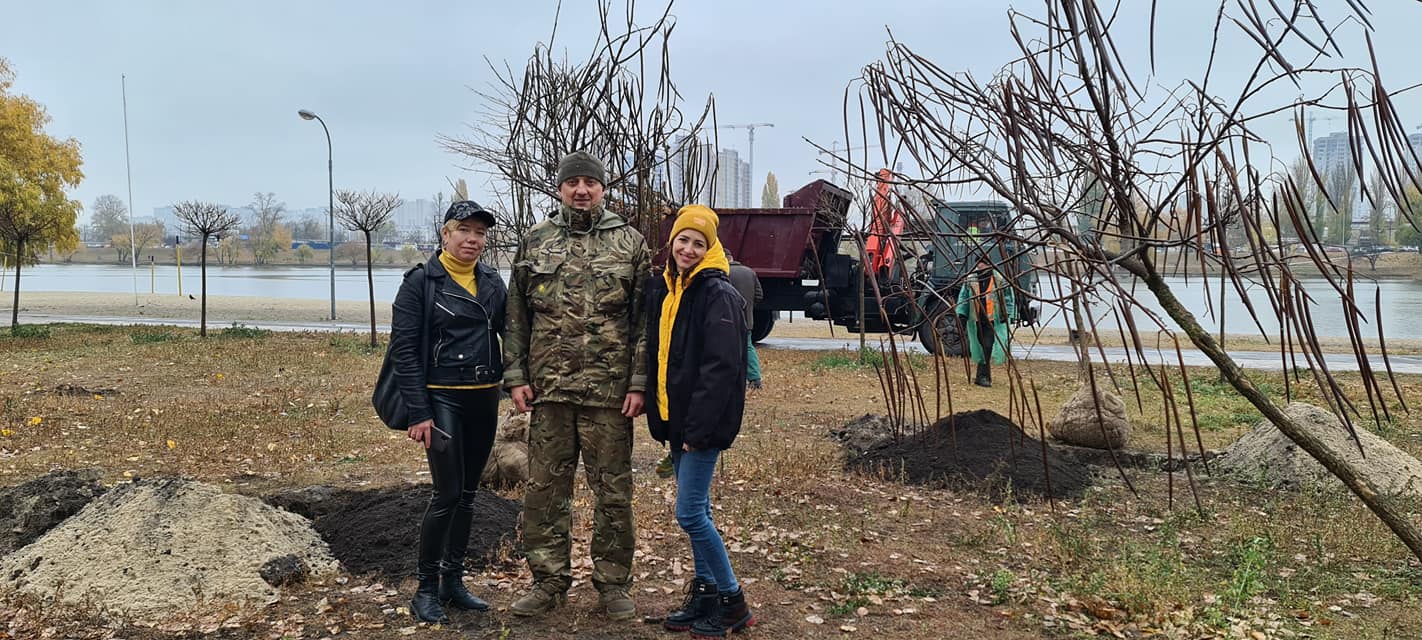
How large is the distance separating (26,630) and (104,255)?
4579 inches

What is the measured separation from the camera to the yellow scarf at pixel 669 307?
374cm

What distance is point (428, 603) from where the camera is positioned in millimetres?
4023

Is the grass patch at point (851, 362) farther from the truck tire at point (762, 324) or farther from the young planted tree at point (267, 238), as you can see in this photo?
the young planted tree at point (267, 238)

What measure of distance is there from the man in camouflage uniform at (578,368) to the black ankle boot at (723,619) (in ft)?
1.02

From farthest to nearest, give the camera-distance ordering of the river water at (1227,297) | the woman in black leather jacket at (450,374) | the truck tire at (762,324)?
the river water at (1227,297), the truck tire at (762,324), the woman in black leather jacket at (450,374)

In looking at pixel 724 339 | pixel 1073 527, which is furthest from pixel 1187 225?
pixel 1073 527

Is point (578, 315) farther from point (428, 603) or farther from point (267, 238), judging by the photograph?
point (267, 238)

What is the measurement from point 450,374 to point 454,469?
382 mm

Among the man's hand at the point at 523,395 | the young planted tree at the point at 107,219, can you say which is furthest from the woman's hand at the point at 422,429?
the young planted tree at the point at 107,219

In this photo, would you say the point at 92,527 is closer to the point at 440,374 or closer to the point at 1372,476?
the point at 440,374

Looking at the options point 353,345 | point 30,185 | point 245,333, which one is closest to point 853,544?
point 353,345

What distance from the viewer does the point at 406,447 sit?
7.78 metres

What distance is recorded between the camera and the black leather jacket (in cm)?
380

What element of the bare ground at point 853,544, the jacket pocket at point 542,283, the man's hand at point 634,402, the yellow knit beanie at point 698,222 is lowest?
the bare ground at point 853,544
